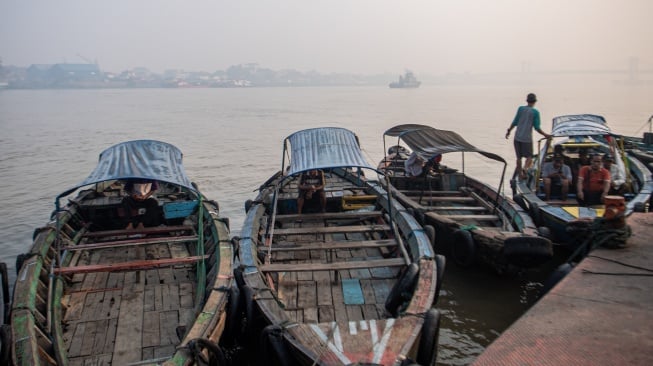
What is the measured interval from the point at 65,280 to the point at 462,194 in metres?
7.61

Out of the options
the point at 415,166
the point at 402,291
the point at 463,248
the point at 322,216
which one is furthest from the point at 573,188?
the point at 402,291

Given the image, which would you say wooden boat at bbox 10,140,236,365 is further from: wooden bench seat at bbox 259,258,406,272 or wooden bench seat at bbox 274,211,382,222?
wooden bench seat at bbox 274,211,382,222

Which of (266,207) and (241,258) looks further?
(266,207)

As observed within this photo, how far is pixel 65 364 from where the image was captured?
4512 mm

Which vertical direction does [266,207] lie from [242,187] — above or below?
above

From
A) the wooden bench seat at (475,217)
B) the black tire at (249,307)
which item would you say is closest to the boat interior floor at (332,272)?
the black tire at (249,307)

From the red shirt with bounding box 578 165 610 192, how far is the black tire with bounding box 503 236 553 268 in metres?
3.01

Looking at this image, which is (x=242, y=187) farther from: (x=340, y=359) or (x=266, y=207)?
(x=340, y=359)

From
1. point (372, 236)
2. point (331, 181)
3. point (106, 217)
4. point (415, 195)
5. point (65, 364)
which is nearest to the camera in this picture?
point (65, 364)

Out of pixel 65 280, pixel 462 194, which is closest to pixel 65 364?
pixel 65 280

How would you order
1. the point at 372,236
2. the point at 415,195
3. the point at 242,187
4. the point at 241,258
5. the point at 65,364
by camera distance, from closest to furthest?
1. the point at 65,364
2. the point at 241,258
3. the point at 372,236
4. the point at 415,195
5. the point at 242,187

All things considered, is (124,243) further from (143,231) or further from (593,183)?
(593,183)

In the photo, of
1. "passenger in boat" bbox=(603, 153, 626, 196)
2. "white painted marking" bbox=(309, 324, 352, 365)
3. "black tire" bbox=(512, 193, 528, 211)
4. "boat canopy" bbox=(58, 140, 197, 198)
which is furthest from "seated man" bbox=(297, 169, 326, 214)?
"passenger in boat" bbox=(603, 153, 626, 196)

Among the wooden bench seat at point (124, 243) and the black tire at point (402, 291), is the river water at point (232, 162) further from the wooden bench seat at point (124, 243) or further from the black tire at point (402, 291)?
the wooden bench seat at point (124, 243)
